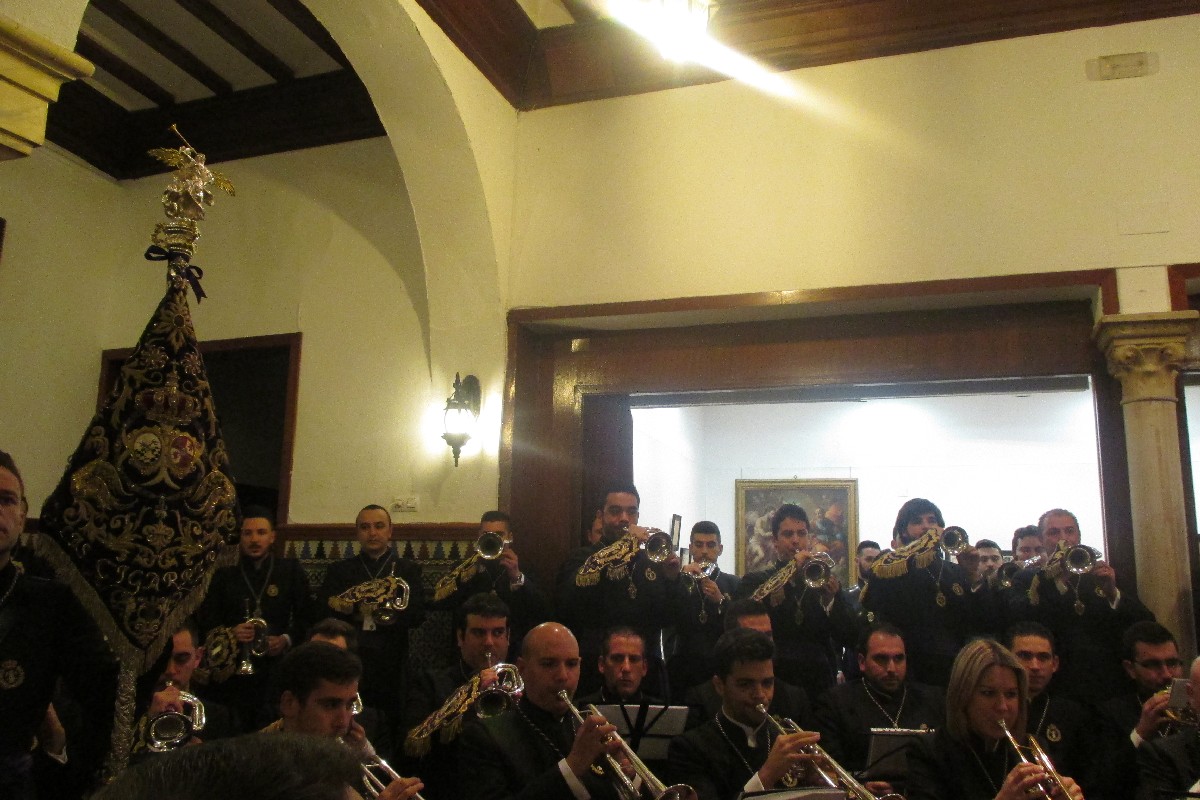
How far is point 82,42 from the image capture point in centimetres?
620

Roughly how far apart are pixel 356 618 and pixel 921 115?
3.87 metres

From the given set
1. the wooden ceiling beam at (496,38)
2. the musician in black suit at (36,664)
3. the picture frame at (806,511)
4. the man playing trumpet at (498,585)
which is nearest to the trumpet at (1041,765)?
the man playing trumpet at (498,585)

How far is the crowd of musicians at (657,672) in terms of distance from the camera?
9.90 feet

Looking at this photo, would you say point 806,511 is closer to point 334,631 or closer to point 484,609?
point 484,609

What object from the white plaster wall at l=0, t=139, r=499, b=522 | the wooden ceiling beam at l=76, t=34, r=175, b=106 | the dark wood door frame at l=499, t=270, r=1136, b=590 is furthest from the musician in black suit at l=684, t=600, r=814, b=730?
the wooden ceiling beam at l=76, t=34, r=175, b=106

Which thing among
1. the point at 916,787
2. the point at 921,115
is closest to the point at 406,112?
the point at 921,115

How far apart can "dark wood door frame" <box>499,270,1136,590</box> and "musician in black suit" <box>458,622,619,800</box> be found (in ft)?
6.86

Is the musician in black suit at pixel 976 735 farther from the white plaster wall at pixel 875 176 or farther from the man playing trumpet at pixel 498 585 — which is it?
the white plaster wall at pixel 875 176

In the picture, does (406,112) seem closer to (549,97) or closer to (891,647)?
(549,97)

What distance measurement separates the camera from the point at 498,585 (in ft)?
16.3

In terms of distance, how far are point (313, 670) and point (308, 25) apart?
4.30 m

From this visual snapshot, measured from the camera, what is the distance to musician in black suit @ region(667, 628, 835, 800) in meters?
3.67

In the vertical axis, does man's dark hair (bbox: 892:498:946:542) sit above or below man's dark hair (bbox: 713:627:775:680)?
above

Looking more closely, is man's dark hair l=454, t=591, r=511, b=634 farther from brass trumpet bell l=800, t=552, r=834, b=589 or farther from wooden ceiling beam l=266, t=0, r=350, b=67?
wooden ceiling beam l=266, t=0, r=350, b=67
